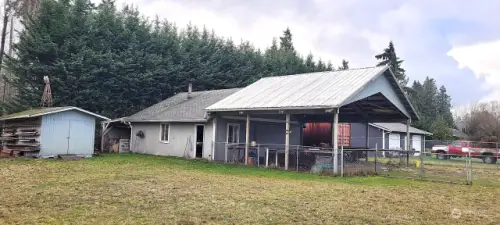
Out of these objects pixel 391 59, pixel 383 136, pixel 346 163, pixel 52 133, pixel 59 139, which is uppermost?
pixel 391 59

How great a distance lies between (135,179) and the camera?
11094 mm

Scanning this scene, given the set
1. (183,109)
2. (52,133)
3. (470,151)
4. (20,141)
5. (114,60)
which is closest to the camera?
(52,133)

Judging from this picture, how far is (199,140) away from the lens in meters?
20.2

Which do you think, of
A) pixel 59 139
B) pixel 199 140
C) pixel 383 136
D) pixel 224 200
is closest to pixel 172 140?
pixel 199 140

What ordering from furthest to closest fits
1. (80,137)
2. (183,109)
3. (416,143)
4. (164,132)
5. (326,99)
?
1. (416,143)
2. (183,109)
3. (164,132)
4. (80,137)
5. (326,99)

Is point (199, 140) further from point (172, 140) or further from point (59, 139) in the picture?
point (59, 139)

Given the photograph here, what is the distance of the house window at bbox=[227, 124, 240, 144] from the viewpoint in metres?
19.9

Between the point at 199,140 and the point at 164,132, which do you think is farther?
the point at 164,132

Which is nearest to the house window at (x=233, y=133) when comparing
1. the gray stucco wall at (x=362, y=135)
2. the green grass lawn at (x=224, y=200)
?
the green grass lawn at (x=224, y=200)

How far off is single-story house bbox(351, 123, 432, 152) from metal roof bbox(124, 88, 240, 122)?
11.7 metres

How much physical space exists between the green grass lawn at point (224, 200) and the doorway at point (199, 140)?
737 cm

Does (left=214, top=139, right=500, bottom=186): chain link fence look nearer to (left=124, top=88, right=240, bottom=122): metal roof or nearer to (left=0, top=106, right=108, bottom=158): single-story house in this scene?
(left=124, top=88, right=240, bottom=122): metal roof

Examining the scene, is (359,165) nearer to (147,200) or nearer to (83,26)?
(147,200)

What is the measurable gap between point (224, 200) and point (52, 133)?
13.1m
